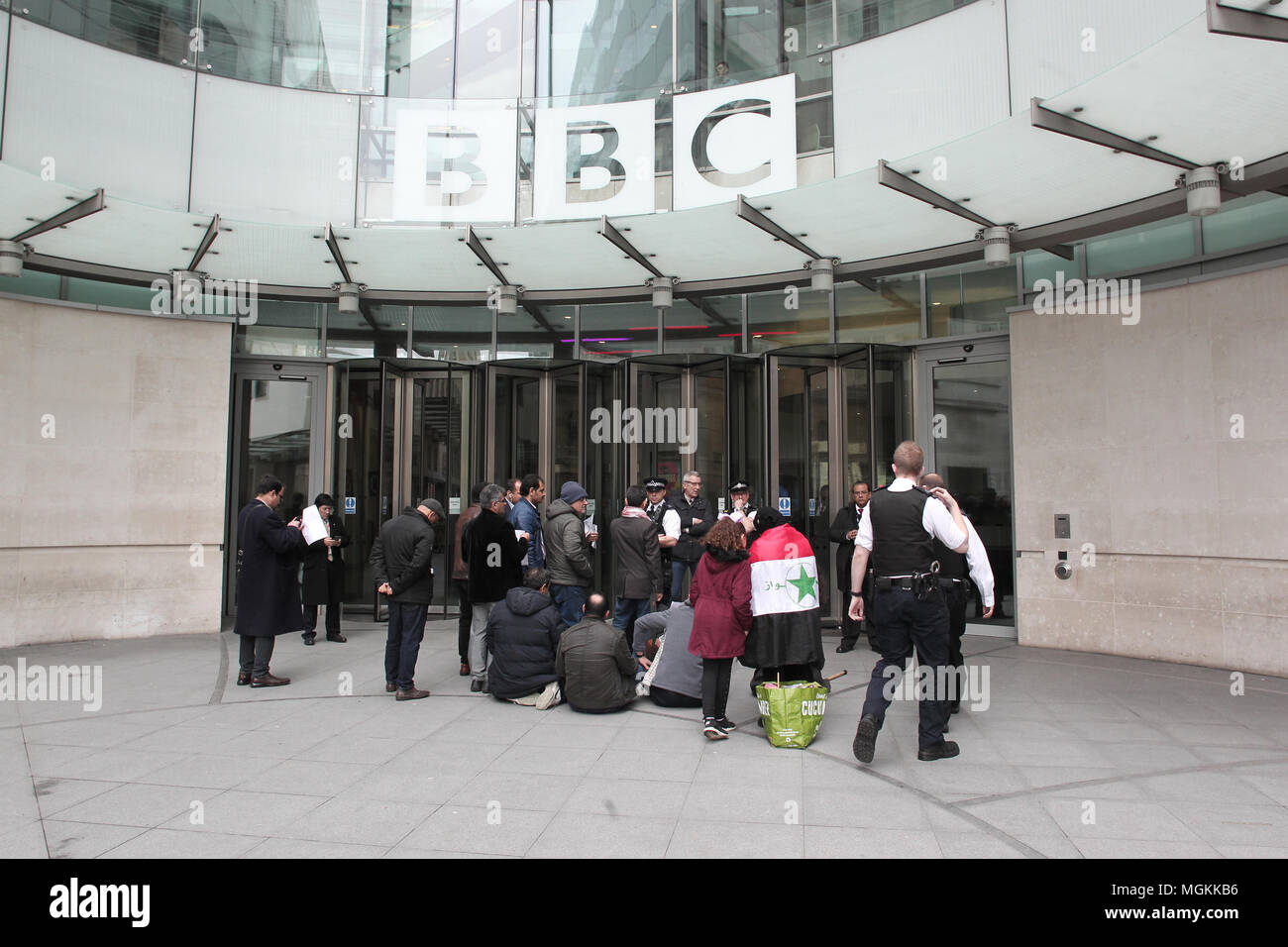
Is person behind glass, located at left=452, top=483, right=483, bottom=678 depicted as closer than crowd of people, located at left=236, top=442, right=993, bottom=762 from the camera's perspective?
No

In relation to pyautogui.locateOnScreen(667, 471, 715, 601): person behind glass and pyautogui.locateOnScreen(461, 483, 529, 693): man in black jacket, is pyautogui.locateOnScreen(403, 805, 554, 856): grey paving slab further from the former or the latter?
pyautogui.locateOnScreen(667, 471, 715, 601): person behind glass

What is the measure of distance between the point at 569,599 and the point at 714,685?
6.42 ft

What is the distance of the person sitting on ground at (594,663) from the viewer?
5.75 metres

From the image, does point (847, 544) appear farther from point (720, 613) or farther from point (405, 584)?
point (405, 584)

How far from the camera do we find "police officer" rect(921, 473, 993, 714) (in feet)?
16.5

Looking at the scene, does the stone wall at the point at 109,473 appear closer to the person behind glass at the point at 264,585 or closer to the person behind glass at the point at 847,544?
the person behind glass at the point at 264,585

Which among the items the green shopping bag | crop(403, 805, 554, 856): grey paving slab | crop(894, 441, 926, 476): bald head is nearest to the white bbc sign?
crop(894, 441, 926, 476): bald head

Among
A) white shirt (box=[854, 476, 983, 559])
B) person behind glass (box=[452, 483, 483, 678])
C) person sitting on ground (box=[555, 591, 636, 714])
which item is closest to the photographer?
white shirt (box=[854, 476, 983, 559])

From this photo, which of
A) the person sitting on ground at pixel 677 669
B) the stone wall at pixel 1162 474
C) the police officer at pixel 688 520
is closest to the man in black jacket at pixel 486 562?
the person sitting on ground at pixel 677 669

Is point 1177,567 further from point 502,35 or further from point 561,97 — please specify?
point 502,35

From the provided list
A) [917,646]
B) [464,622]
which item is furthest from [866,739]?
[464,622]

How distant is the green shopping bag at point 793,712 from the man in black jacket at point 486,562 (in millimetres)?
2449

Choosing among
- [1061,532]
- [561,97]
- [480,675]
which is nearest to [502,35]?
[561,97]

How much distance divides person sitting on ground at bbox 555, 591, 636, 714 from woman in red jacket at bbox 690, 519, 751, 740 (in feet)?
2.51
